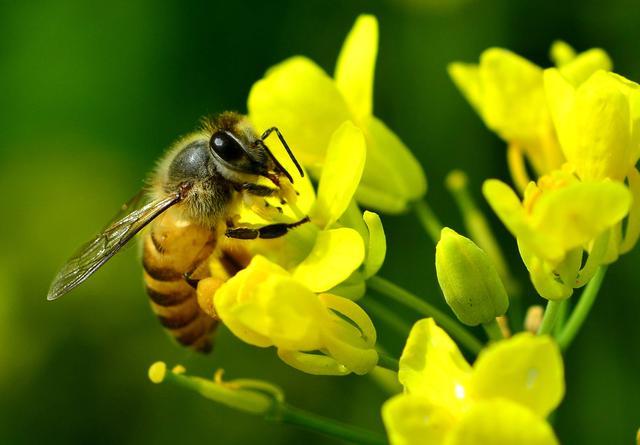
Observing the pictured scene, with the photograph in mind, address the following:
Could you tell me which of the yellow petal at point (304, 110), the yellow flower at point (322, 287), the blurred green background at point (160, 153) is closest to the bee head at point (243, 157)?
the yellow flower at point (322, 287)

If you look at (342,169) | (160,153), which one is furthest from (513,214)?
(160,153)

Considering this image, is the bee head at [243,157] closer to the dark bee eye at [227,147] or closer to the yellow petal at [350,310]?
the dark bee eye at [227,147]

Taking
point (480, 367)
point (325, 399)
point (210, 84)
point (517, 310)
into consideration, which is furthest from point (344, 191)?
point (210, 84)

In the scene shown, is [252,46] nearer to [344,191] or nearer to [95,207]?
[95,207]

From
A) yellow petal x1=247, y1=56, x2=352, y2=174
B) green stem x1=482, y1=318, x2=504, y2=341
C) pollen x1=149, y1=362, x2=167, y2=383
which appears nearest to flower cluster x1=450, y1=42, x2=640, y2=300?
green stem x1=482, y1=318, x2=504, y2=341

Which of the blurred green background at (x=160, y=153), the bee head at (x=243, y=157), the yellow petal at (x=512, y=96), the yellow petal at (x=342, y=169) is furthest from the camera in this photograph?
the blurred green background at (x=160, y=153)

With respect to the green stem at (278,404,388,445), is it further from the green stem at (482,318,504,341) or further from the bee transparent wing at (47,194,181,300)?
the bee transparent wing at (47,194,181,300)
